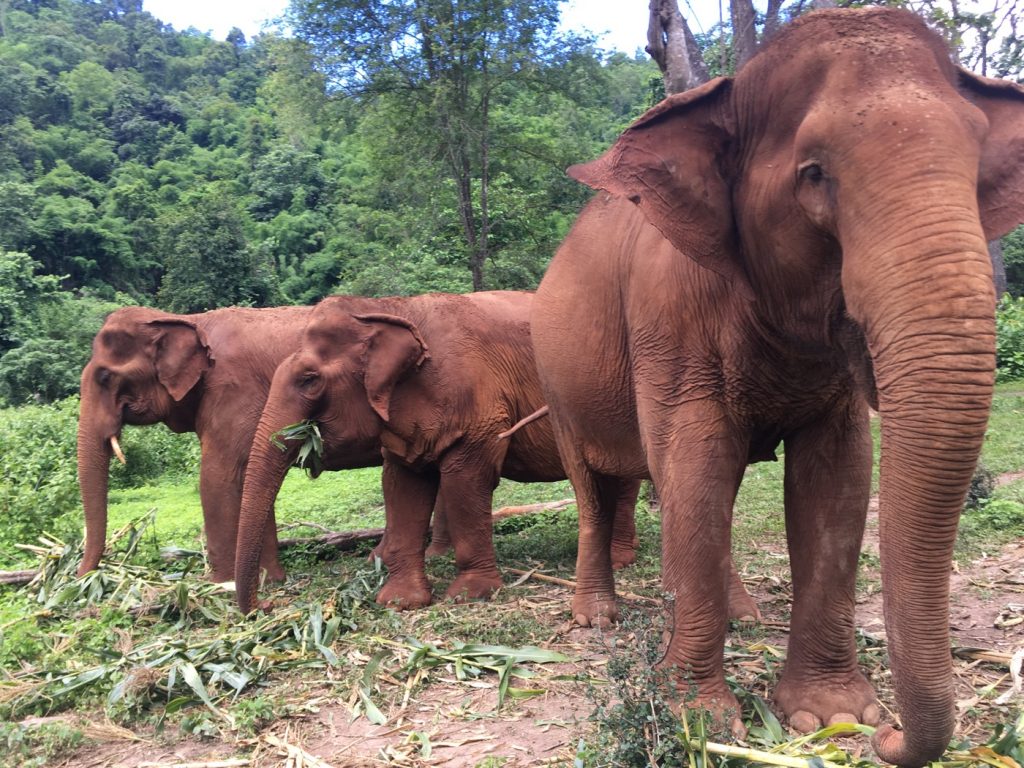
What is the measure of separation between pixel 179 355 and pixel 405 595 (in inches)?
121

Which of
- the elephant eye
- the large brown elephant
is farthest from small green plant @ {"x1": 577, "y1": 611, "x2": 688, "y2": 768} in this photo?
the large brown elephant

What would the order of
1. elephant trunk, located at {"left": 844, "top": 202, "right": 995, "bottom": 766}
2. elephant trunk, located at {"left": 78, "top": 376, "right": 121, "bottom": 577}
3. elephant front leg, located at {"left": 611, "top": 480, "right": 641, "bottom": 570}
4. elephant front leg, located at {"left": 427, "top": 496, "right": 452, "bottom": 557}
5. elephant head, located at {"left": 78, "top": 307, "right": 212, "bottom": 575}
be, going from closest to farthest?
elephant trunk, located at {"left": 844, "top": 202, "right": 995, "bottom": 766} < elephant trunk, located at {"left": 78, "top": 376, "right": 121, "bottom": 577} < elephant front leg, located at {"left": 611, "top": 480, "right": 641, "bottom": 570} < elephant head, located at {"left": 78, "top": 307, "right": 212, "bottom": 575} < elephant front leg, located at {"left": 427, "top": 496, "right": 452, "bottom": 557}

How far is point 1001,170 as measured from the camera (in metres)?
2.67

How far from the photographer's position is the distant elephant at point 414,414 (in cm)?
588

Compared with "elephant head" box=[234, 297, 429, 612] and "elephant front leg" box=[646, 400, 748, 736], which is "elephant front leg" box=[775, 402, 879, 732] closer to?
"elephant front leg" box=[646, 400, 748, 736]

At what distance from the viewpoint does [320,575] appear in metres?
6.74

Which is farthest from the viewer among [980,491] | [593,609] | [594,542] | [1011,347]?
[1011,347]

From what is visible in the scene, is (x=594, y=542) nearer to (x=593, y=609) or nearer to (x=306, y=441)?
(x=593, y=609)

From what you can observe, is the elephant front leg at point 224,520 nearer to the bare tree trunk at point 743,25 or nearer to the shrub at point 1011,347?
the bare tree trunk at point 743,25

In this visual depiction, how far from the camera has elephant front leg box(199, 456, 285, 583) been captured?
6.89 m

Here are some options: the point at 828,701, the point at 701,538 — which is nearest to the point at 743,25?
the point at 701,538

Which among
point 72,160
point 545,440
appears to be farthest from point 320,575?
point 72,160

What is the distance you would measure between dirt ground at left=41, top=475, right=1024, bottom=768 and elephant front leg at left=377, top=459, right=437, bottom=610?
4.78 ft

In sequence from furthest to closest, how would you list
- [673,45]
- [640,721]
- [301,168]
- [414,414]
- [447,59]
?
1. [301,168]
2. [447,59]
3. [673,45]
4. [414,414]
5. [640,721]
